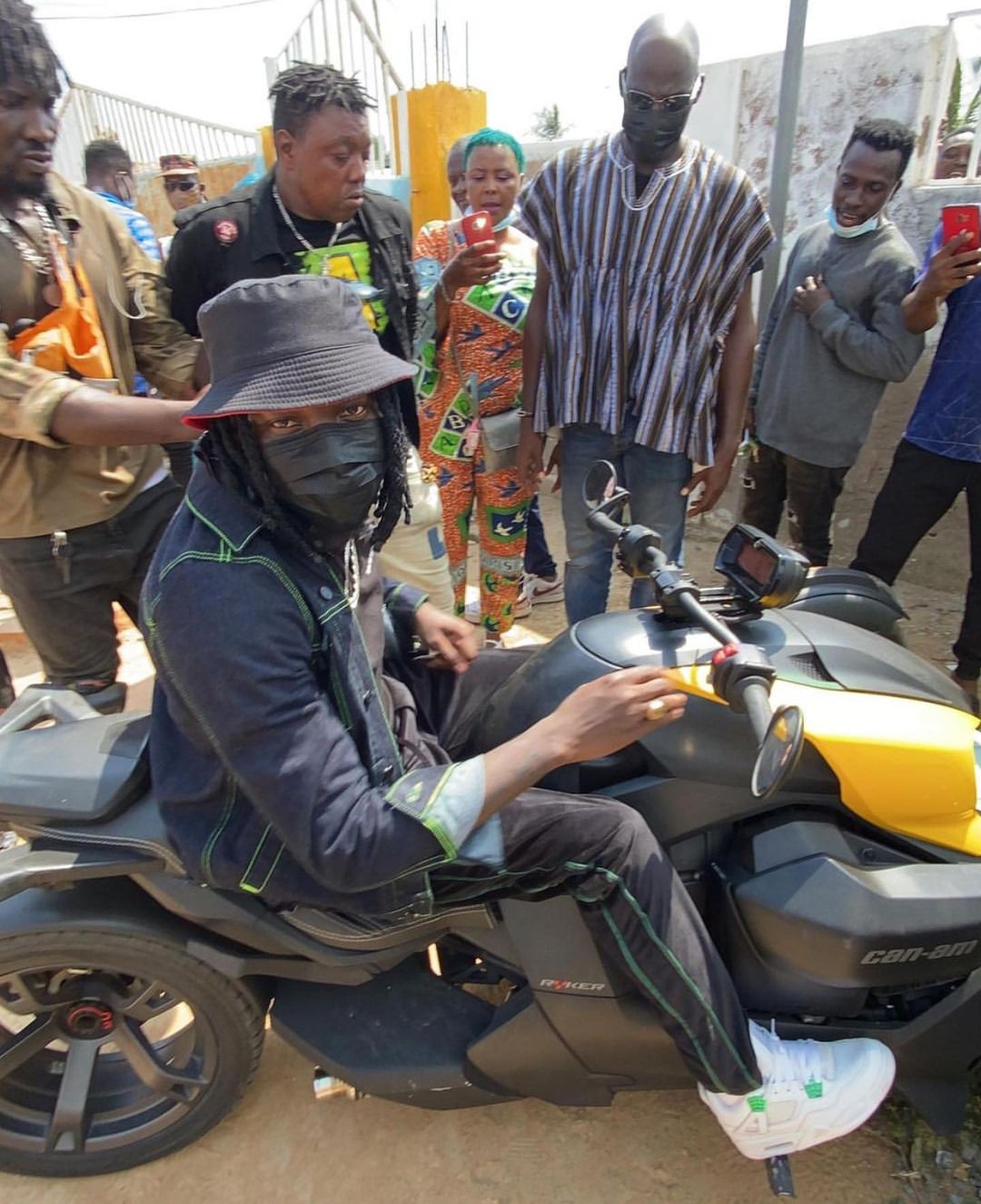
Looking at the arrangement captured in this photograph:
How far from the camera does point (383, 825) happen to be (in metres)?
1.30

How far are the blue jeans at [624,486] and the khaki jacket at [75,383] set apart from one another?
4.18 feet

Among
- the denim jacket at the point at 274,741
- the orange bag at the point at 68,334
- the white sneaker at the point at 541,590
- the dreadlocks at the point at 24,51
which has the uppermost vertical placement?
the dreadlocks at the point at 24,51

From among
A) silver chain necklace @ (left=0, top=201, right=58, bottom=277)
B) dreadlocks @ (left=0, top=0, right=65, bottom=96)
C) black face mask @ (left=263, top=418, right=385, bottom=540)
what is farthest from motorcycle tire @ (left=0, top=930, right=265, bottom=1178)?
dreadlocks @ (left=0, top=0, right=65, bottom=96)

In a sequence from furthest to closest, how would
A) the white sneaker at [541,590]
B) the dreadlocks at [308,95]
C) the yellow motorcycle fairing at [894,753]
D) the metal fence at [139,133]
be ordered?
the metal fence at [139,133] → the white sneaker at [541,590] → the dreadlocks at [308,95] → the yellow motorcycle fairing at [894,753]

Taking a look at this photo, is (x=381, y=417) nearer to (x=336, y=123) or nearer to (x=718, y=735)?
(x=718, y=735)

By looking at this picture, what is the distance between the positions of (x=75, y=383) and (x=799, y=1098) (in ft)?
6.97

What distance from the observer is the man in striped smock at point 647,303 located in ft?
8.16

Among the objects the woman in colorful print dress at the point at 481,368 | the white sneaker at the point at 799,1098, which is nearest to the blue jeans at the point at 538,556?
the woman in colorful print dress at the point at 481,368

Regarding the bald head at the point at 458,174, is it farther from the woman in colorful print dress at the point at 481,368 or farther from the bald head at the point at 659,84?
the bald head at the point at 659,84

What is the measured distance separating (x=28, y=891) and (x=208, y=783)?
53 cm

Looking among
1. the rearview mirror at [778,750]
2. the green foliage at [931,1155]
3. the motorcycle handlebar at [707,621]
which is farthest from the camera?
the green foliage at [931,1155]

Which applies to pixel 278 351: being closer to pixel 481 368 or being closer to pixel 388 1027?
pixel 388 1027

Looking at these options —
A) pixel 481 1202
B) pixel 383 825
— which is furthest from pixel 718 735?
pixel 481 1202

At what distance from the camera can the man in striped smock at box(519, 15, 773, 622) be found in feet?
8.16
